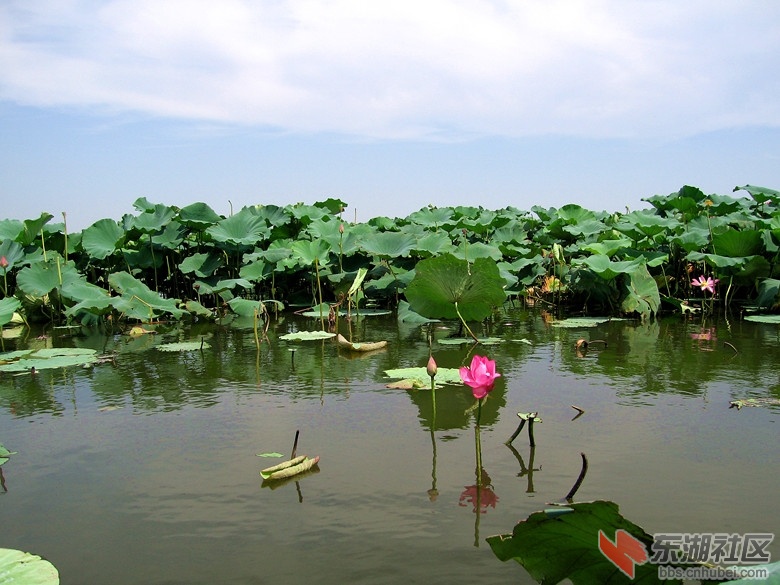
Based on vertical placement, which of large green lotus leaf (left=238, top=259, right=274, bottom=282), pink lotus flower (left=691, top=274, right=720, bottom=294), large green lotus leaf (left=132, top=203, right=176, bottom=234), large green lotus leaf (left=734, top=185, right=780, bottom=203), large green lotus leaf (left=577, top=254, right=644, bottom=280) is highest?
large green lotus leaf (left=734, top=185, right=780, bottom=203)

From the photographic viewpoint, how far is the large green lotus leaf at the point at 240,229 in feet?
19.4

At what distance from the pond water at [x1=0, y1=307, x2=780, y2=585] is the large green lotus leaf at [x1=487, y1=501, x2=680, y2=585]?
25 centimetres

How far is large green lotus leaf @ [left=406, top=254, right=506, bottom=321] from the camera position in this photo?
3408 mm

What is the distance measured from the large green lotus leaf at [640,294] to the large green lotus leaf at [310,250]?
2350mm

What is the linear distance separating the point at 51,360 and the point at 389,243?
284 cm

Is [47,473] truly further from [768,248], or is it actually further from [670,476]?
[768,248]

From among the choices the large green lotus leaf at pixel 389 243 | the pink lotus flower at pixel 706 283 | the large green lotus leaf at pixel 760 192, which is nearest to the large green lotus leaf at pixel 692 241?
the pink lotus flower at pixel 706 283

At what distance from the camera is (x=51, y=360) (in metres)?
3.34

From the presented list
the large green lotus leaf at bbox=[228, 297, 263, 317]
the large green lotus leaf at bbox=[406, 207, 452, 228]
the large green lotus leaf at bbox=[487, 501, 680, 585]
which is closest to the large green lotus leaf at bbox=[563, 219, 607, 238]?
the large green lotus leaf at bbox=[406, 207, 452, 228]

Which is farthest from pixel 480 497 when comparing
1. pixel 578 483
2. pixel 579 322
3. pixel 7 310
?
pixel 579 322

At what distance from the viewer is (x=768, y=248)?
5.11 m

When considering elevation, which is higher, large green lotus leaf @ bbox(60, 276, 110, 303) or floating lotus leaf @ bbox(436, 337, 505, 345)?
large green lotus leaf @ bbox(60, 276, 110, 303)

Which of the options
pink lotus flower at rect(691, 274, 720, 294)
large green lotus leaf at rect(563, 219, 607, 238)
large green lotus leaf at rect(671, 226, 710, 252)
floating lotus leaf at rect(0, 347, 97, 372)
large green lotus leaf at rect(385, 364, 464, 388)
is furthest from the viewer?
large green lotus leaf at rect(563, 219, 607, 238)

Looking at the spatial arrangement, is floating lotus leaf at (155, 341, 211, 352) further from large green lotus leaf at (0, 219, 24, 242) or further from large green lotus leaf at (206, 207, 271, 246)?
large green lotus leaf at (0, 219, 24, 242)
